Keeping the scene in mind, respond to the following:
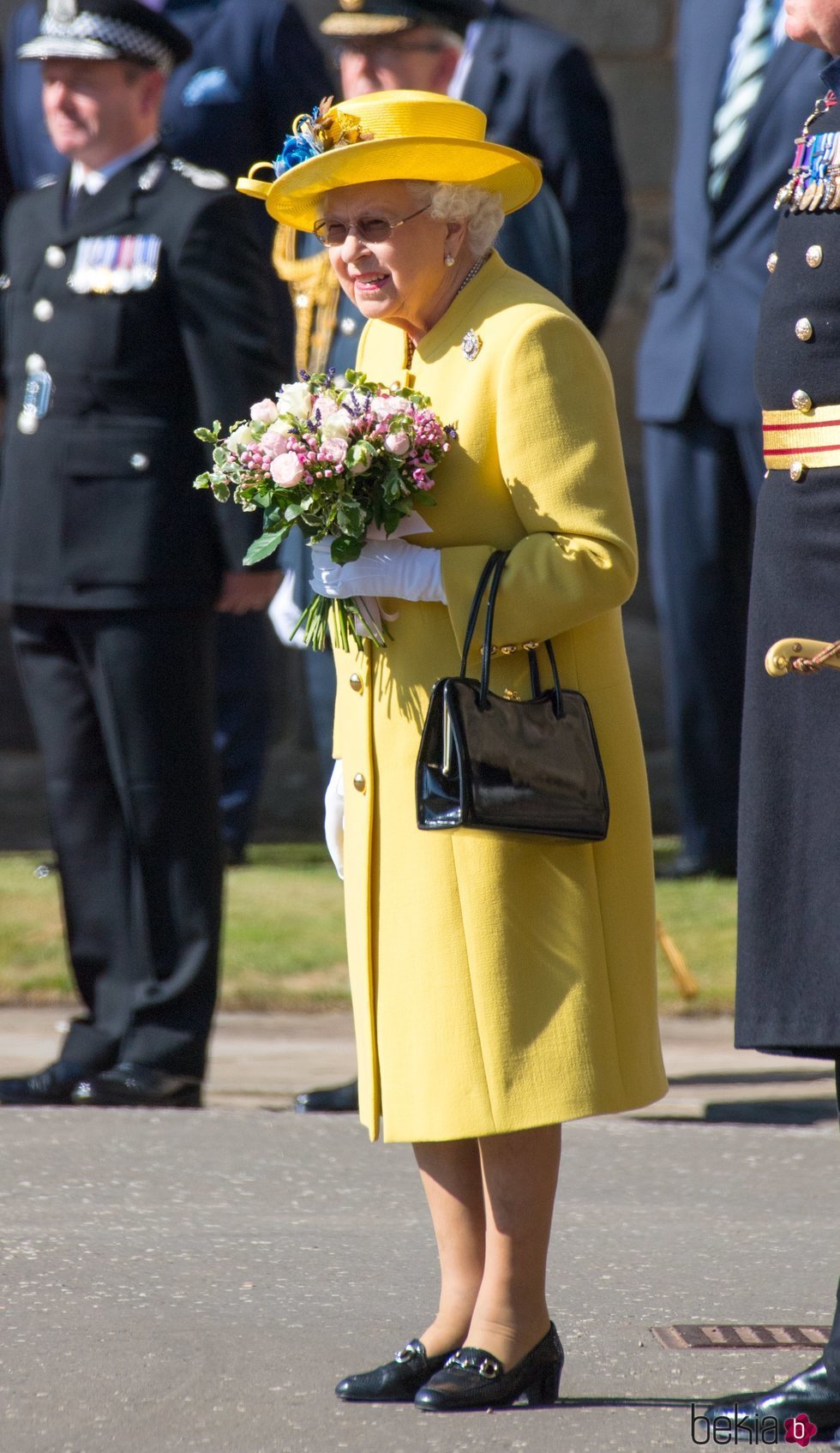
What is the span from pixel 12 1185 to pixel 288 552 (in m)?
1.60

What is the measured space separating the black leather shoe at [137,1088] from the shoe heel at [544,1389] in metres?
1.97

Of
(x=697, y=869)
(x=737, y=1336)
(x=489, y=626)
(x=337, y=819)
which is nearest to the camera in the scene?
(x=489, y=626)

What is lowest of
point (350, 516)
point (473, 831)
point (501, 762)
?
point (473, 831)

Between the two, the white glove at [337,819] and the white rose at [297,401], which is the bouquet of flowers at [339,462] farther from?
the white glove at [337,819]

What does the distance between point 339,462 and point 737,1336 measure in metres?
1.45

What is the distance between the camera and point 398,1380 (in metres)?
3.19

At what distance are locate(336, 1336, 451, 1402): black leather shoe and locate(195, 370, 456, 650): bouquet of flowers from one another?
0.96 m

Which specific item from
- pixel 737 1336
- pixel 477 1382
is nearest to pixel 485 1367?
pixel 477 1382

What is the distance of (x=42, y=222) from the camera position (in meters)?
5.22

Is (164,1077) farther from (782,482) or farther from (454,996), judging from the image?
(782,482)

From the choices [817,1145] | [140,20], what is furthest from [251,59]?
[817,1145]

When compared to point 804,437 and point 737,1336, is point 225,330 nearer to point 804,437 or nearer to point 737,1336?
point 804,437

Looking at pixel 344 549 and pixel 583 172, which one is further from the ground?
pixel 583 172

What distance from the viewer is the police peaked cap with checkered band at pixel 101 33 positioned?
5098mm
